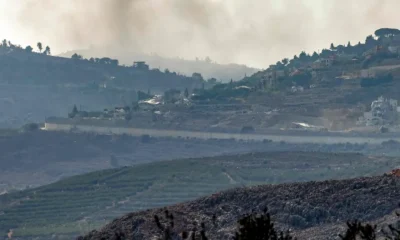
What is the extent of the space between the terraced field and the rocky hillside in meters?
94.4

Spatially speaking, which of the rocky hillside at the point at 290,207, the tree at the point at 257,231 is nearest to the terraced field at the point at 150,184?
the rocky hillside at the point at 290,207

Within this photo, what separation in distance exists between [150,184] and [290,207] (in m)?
129

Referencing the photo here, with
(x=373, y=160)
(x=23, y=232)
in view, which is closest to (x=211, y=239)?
Result: (x=23, y=232)

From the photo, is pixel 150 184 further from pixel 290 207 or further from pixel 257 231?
pixel 257 231

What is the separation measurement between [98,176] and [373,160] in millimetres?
27567

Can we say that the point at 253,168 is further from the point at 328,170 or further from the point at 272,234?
the point at 272,234

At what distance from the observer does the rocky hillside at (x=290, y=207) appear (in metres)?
47.0

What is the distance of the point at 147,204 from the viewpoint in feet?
533

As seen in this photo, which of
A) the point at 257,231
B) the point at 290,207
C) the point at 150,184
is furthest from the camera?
the point at 150,184

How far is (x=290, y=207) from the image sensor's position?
4788 centimetres

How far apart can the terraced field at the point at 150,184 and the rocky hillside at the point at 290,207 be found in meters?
94.4

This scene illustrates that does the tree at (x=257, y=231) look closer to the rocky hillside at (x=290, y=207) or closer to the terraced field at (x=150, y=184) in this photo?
the rocky hillside at (x=290, y=207)

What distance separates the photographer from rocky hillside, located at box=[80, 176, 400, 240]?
4703cm

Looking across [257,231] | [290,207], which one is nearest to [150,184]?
[290,207]
